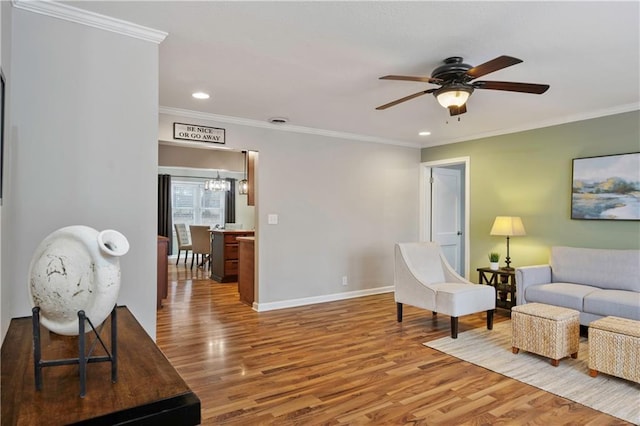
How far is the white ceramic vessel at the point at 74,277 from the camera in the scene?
3.64 ft

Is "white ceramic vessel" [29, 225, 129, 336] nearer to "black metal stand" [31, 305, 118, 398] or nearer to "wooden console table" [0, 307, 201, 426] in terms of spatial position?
"black metal stand" [31, 305, 118, 398]

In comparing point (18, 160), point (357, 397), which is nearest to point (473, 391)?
point (357, 397)

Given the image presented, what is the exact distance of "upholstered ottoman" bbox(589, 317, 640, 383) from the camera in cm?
262

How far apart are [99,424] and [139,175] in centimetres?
168

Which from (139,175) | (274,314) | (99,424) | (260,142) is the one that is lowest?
(274,314)

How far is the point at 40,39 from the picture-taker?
80.6 inches

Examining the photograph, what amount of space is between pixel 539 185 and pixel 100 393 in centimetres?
508

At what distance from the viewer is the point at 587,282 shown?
4.05 meters

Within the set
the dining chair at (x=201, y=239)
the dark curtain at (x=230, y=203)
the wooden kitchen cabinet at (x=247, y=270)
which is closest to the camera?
the wooden kitchen cabinet at (x=247, y=270)

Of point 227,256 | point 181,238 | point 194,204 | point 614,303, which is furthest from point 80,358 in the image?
point 194,204

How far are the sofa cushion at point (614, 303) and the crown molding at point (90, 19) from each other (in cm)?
416

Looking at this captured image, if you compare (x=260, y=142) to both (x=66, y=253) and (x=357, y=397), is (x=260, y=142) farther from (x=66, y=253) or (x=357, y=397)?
(x=66, y=253)

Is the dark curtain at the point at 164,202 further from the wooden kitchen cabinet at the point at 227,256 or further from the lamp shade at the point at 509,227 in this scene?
the lamp shade at the point at 509,227

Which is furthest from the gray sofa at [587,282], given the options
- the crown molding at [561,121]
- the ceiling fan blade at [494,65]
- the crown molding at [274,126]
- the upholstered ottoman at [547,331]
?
the crown molding at [274,126]
